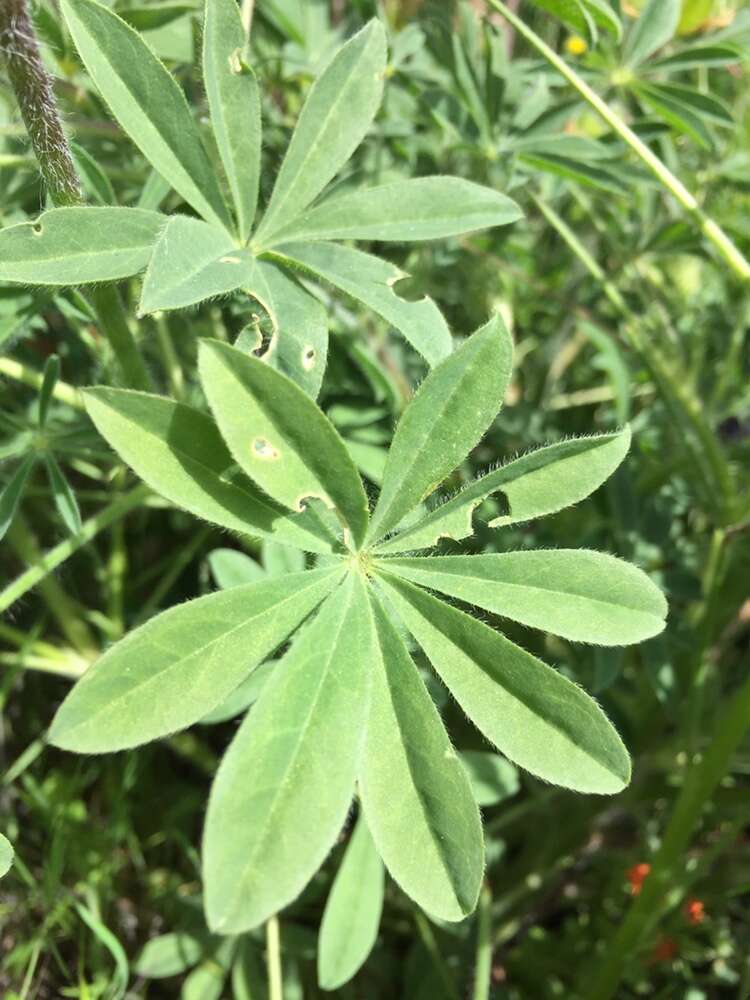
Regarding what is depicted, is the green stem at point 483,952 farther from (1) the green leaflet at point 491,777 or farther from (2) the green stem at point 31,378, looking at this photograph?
(2) the green stem at point 31,378

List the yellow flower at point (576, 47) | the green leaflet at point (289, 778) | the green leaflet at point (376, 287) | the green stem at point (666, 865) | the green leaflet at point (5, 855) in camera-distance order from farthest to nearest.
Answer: the yellow flower at point (576, 47)
the green stem at point (666, 865)
the green leaflet at point (376, 287)
the green leaflet at point (5, 855)
the green leaflet at point (289, 778)

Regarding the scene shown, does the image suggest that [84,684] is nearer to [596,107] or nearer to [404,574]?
[404,574]

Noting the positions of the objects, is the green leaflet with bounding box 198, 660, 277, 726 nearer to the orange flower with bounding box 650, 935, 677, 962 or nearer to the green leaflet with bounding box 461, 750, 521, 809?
the green leaflet with bounding box 461, 750, 521, 809

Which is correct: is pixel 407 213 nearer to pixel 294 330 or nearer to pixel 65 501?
pixel 294 330

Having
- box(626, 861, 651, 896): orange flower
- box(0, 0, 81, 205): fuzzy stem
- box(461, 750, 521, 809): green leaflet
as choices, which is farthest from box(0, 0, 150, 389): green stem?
box(626, 861, 651, 896): orange flower

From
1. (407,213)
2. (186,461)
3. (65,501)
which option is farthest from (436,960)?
(407,213)

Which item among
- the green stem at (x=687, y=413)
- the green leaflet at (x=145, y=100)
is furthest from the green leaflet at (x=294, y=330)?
the green stem at (x=687, y=413)
